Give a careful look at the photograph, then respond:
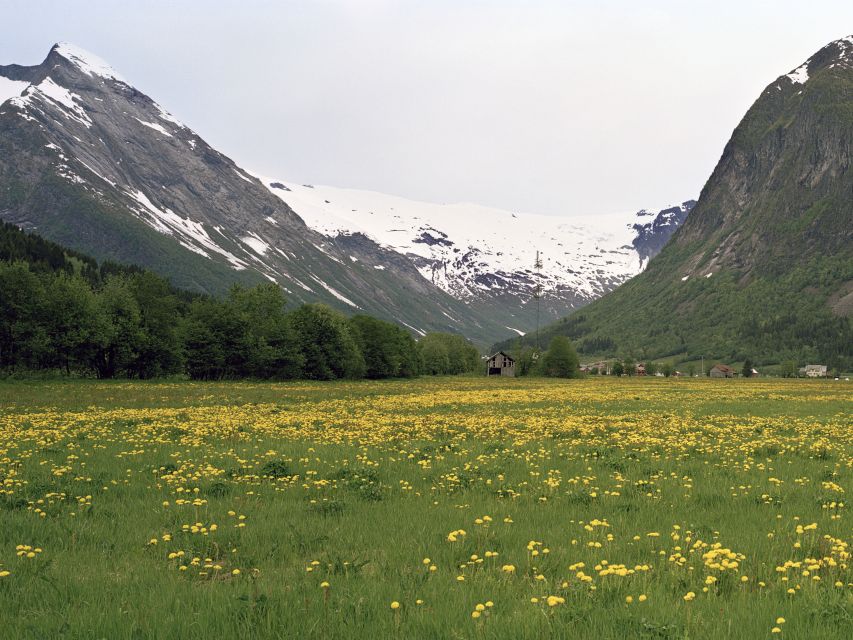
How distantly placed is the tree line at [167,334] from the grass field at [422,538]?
55.5 m

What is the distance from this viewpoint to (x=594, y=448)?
64.0 ft

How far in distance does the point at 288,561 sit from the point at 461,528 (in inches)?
115

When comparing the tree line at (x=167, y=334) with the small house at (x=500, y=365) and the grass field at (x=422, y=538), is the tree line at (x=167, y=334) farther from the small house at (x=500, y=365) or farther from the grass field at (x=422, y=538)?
the small house at (x=500, y=365)

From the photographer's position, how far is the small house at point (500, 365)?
167 m

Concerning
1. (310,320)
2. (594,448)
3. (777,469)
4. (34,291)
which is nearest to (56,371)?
(34,291)

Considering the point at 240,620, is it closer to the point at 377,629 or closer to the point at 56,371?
the point at 377,629

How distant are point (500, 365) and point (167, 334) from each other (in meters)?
109

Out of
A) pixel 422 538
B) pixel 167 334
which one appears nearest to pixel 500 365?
pixel 167 334

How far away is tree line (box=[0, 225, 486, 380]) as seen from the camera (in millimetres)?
69625

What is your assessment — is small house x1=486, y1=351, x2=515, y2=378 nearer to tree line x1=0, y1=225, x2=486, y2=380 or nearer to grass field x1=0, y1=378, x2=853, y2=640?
tree line x1=0, y1=225, x2=486, y2=380

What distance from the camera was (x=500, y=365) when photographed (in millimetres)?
171375

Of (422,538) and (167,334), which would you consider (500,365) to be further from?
(422,538)

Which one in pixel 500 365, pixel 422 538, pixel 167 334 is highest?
pixel 167 334

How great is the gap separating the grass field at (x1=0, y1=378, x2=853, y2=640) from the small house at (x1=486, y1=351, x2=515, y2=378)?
5779 inches
